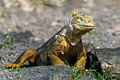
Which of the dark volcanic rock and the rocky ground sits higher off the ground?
the dark volcanic rock

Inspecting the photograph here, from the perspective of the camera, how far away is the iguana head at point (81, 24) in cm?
464

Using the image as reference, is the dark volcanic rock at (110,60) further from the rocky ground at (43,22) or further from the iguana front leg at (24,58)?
the iguana front leg at (24,58)

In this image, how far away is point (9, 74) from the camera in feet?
14.8

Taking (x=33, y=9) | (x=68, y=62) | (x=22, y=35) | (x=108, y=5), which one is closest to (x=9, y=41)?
(x=22, y=35)

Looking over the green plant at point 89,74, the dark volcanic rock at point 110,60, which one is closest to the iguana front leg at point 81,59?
the dark volcanic rock at point 110,60

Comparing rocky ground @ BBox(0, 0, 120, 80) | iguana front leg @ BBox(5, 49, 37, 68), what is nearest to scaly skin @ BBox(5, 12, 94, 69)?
iguana front leg @ BBox(5, 49, 37, 68)

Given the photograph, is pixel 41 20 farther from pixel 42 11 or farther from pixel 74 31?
pixel 74 31

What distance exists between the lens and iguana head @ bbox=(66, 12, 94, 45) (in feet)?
15.3

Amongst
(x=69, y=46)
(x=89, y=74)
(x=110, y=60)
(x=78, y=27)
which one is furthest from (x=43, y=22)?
(x=89, y=74)

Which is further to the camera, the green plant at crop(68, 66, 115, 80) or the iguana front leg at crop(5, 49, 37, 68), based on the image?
the iguana front leg at crop(5, 49, 37, 68)

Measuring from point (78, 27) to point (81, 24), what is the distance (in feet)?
0.23

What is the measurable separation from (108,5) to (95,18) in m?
1.80

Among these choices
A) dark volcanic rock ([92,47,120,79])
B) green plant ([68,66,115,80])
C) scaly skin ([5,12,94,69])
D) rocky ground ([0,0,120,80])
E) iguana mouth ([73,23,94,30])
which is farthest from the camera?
rocky ground ([0,0,120,80])

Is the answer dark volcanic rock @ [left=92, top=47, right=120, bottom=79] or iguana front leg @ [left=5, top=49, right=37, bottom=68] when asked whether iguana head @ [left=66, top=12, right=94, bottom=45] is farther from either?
iguana front leg @ [left=5, top=49, right=37, bottom=68]
